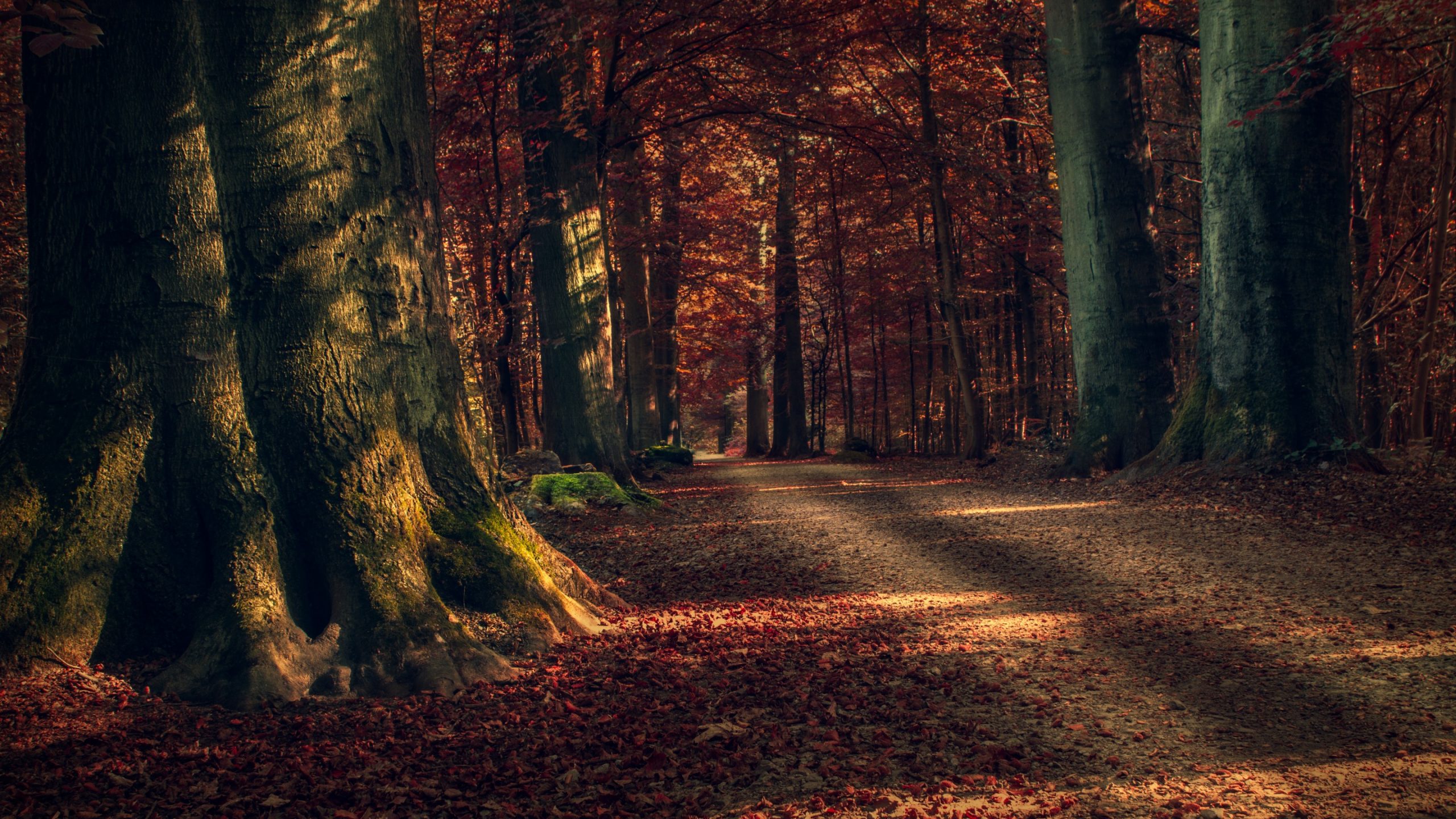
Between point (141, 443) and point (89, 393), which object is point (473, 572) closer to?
point (141, 443)

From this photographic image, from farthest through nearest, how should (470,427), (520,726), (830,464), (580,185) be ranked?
(830,464)
(580,185)
(470,427)
(520,726)

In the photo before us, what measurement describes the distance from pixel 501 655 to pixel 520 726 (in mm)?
651

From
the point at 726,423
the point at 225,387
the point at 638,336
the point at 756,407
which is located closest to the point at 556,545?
the point at 225,387

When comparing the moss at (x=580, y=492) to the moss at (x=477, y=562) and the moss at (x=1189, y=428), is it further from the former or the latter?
the moss at (x=1189, y=428)

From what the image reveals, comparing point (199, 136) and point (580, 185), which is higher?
point (580, 185)

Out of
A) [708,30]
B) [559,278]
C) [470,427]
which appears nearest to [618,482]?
[559,278]

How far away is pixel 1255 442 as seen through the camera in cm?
750

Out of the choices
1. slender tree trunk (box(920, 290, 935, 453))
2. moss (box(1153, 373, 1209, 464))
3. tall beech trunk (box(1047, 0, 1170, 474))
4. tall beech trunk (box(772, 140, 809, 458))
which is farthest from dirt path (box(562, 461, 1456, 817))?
slender tree trunk (box(920, 290, 935, 453))

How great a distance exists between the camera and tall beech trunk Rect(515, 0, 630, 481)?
11.2m

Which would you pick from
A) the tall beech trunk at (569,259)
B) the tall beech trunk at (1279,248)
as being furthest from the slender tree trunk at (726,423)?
the tall beech trunk at (1279,248)

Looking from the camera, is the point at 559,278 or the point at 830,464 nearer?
the point at 559,278

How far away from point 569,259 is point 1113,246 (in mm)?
6980

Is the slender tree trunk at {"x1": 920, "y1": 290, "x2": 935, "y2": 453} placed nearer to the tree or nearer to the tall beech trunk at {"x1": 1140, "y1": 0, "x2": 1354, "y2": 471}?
the tree

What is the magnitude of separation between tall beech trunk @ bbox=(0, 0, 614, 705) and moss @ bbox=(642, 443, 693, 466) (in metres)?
13.8
